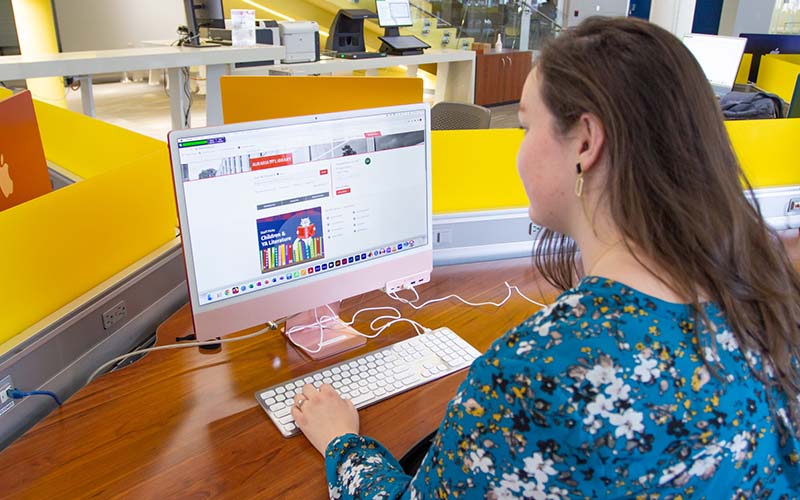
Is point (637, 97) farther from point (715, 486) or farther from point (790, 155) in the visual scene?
point (790, 155)

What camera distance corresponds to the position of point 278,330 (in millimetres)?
1432

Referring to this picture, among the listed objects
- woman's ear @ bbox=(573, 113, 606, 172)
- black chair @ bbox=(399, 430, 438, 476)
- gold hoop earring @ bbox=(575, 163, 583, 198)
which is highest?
woman's ear @ bbox=(573, 113, 606, 172)

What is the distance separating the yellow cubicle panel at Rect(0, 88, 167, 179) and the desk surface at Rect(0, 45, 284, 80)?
51 centimetres

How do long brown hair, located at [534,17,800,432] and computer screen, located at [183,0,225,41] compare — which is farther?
computer screen, located at [183,0,225,41]

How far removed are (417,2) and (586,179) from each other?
7.94 meters

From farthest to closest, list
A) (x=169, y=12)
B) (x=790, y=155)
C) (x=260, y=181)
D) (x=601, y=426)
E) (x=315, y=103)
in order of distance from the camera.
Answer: (x=169, y=12)
(x=790, y=155)
(x=315, y=103)
(x=260, y=181)
(x=601, y=426)

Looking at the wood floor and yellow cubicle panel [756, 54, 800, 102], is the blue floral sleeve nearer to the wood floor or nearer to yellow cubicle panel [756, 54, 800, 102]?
yellow cubicle panel [756, 54, 800, 102]


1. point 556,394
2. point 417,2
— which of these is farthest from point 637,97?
point 417,2

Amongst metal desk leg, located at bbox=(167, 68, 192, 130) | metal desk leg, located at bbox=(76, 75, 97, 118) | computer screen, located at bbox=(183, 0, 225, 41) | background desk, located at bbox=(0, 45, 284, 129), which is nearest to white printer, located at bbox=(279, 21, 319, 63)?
computer screen, located at bbox=(183, 0, 225, 41)

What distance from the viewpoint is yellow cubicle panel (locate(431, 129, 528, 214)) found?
1.80 metres

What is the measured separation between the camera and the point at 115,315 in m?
1.34

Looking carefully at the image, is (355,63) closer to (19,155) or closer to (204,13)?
(204,13)

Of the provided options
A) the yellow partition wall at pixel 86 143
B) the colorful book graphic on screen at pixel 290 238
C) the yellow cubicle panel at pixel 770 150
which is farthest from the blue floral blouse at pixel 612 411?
the yellow cubicle panel at pixel 770 150

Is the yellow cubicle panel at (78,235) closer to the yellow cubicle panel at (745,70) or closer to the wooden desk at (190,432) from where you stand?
the wooden desk at (190,432)
